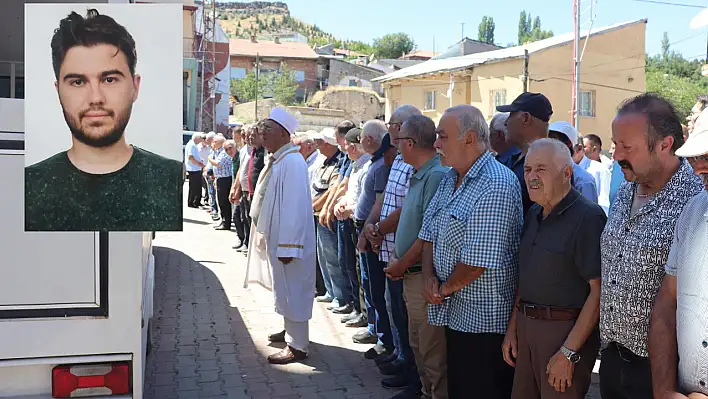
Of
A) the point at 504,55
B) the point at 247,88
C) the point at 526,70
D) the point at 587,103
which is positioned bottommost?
the point at 587,103

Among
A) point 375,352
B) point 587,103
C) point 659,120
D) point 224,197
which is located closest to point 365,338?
point 375,352

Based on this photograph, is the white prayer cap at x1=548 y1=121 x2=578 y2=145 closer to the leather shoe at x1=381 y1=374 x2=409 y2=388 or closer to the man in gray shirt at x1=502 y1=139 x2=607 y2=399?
the man in gray shirt at x1=502 y1=139 x2=607 y2=399

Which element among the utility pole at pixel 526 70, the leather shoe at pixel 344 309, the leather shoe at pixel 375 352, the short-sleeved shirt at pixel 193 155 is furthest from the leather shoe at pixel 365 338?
the utility pole at pixel 526 70

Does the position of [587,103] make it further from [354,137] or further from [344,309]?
[354,137]

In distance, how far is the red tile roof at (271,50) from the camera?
7656 cm

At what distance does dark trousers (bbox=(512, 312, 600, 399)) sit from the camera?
3299 mm

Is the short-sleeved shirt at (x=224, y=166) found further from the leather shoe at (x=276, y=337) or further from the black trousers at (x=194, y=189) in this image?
the leather shoe at (x=276, y=337)

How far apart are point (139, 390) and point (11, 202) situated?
102cm

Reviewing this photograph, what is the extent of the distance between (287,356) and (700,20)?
3975mm

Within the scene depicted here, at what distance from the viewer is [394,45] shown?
111 metres

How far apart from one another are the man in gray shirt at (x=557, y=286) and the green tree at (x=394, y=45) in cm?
10565

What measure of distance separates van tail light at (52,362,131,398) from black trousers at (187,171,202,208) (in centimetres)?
1400

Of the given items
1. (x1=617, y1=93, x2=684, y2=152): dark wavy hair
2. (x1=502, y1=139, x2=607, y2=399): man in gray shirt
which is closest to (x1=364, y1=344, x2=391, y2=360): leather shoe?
(x1=502, y1=139, x2=607, y2=399): man in gray shirt

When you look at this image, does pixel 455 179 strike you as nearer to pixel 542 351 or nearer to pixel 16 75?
pixel 542 351
